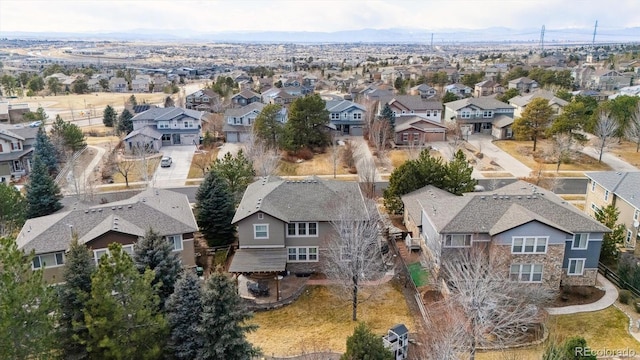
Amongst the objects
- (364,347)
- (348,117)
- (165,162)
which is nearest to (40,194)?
(165,162)

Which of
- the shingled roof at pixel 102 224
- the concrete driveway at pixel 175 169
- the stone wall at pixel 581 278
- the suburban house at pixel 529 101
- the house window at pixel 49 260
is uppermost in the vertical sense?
the suburban house at pixel 529 101

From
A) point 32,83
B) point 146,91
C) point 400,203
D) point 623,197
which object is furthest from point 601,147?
point 32,83

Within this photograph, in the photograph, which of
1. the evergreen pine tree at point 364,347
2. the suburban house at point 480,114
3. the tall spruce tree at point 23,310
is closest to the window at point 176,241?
the tall spruce tree at point 23,310

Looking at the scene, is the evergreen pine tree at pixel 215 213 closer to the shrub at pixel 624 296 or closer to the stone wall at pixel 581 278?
the stone wall at pixel 581 278

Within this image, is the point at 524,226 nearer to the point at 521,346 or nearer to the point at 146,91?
the point at 521,346

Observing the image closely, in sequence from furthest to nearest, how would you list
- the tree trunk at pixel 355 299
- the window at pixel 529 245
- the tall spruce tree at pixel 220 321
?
the window at pixel 529 245, the tree trunk at pixel 355 299, the tall spruce tree at pixel 220 321

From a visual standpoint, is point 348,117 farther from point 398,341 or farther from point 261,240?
point 398,341
